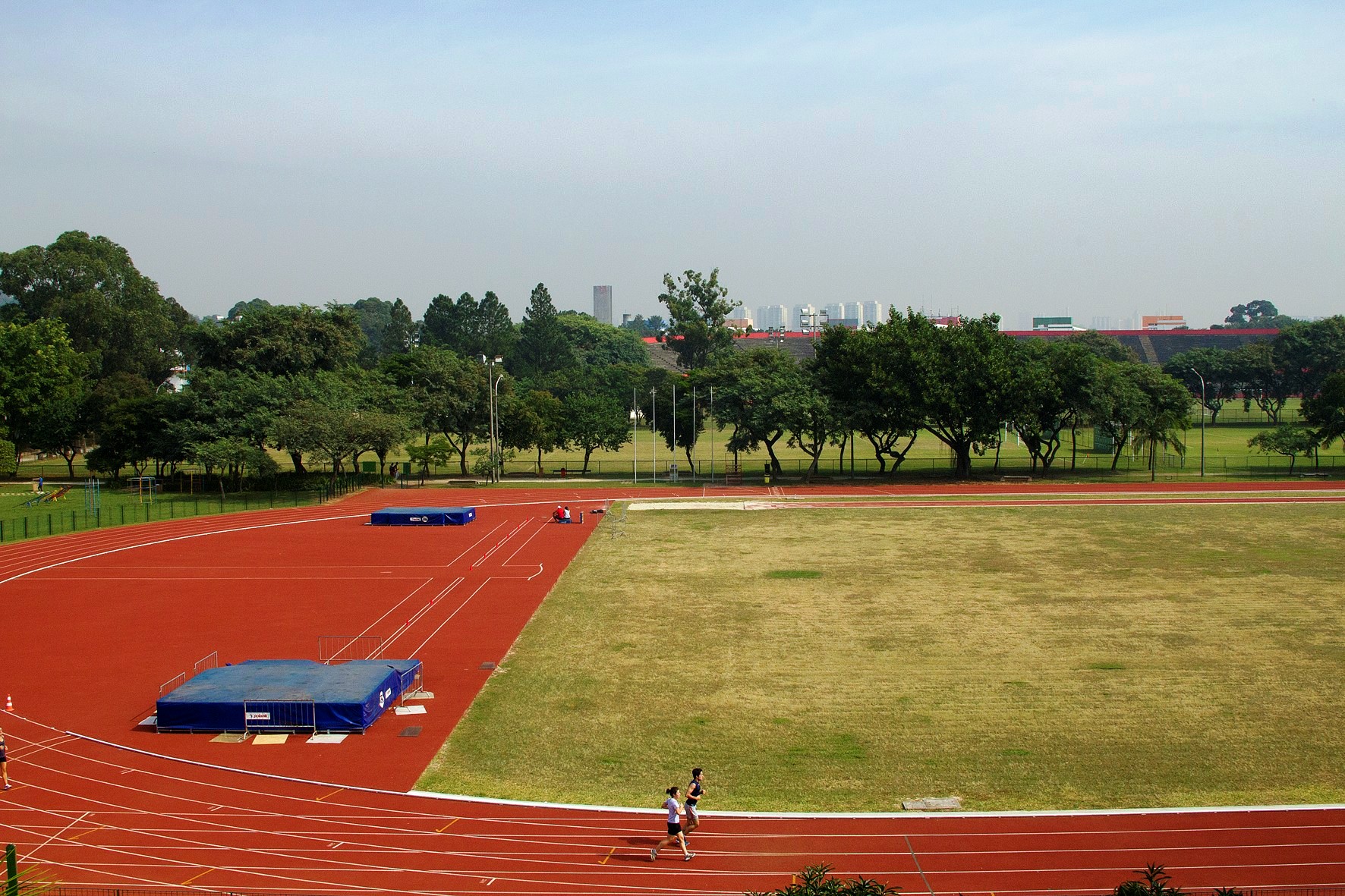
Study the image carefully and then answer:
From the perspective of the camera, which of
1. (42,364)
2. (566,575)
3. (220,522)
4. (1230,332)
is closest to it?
(566,575)

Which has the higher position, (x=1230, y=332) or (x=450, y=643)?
(x=1230, y=332)

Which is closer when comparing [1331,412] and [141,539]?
[141,539]

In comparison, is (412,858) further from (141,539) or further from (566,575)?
(141,539)

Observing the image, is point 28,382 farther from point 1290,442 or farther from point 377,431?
point 1290,442

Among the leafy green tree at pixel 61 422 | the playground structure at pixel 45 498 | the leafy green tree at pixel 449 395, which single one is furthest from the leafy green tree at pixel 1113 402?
the leafy green tree at pixel 61 422

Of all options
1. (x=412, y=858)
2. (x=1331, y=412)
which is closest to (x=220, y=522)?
(x=412, y=858)

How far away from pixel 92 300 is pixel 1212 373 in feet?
397

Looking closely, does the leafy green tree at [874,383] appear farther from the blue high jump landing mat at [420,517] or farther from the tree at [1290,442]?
the blue high jump landing mat at [420,517]

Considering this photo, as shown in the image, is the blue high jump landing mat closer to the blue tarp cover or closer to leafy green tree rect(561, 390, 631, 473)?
leafy green tree rect(561, 390, 631, 473)

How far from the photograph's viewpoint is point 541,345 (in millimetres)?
143250

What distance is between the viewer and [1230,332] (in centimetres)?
18625

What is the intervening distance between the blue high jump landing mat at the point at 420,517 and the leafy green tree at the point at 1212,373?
9467 cm

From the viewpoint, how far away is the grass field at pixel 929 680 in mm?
20031

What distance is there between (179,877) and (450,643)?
1355 centimetres
